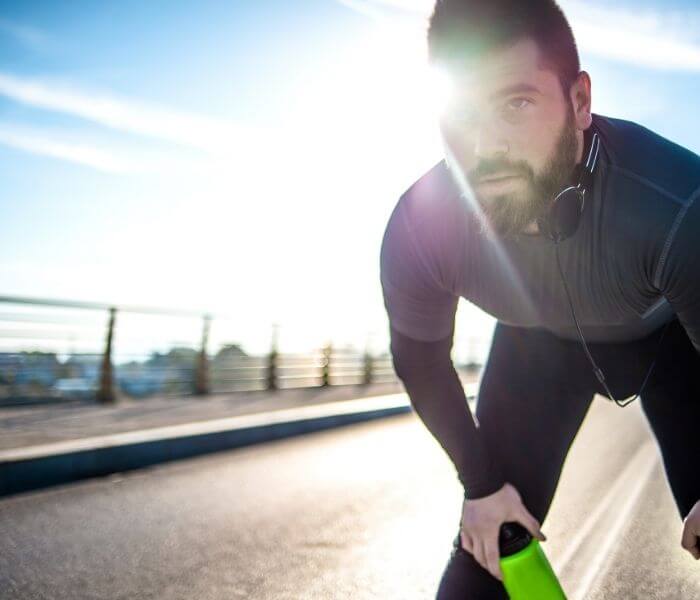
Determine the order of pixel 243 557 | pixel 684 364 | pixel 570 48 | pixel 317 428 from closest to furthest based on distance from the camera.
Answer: pixel 570 48 < pixel 684 364 < pixel 243 557 < pixel 317 428

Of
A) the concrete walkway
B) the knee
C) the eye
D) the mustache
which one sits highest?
the eye

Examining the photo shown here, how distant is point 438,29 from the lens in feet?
6.98

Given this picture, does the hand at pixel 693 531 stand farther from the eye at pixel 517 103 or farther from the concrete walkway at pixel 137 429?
the concrete walkway at pixel 137 429

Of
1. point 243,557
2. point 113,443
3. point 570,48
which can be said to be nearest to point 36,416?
point 113,443

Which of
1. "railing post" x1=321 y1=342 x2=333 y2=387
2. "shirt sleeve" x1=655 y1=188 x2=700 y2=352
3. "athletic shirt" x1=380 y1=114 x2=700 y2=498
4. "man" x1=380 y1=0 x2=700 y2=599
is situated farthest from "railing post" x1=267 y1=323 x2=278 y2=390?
"shirt sleeve" x1=655 y1=188 x2=700 y2=352

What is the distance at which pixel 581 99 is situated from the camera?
2.07m

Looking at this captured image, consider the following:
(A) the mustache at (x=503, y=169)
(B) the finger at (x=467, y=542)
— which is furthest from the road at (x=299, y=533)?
(A) the mustache at (x=503, y=169)

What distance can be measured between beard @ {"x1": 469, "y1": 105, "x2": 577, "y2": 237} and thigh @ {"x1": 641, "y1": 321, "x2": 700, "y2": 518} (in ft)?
2.88

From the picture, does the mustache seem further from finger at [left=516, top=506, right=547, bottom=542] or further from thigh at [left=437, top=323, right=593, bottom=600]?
finger at [left=516, top=506, right=547, bottom=542]

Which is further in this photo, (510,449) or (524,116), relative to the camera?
(510,449)

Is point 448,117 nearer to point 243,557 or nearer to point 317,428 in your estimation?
point 243,557

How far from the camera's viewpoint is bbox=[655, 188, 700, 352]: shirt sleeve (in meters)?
1.73

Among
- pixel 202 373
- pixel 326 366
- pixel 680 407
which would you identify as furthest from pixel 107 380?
pixel 680 407

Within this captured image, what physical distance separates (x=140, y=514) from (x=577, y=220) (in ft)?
10.8
